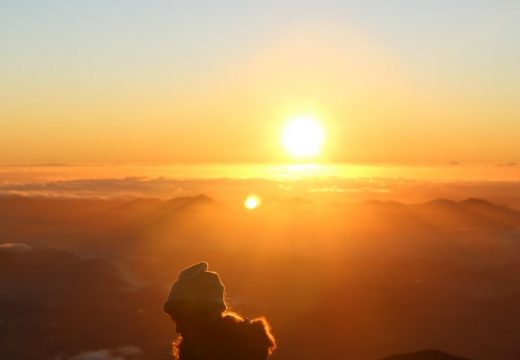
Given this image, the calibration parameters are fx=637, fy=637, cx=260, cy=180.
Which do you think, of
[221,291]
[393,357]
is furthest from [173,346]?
[393,357]

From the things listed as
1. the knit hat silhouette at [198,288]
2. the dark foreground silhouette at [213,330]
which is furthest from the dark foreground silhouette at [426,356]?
the knit hat silhouette at [198,288]

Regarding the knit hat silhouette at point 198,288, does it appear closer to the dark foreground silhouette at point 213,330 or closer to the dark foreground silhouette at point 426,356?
the dark foreground silhouette at point 213,330

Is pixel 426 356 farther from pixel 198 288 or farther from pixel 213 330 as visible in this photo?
pixel 198 288

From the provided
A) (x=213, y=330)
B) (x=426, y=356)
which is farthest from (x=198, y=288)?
(x=426, y=356)

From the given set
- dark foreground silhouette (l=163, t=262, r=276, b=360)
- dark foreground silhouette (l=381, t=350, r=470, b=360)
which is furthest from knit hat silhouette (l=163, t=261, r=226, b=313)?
dark foreground silhouette (l=381, t=350, r=470, b=360)

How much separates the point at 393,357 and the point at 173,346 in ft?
23.6

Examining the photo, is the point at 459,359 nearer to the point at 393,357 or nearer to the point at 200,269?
the point at 393,357

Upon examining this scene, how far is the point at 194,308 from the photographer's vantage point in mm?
10266

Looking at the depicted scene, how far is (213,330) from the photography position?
10484 mm

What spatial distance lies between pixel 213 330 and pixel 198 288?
0.82 meters

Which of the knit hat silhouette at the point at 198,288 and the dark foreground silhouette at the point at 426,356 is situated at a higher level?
the knit hat silhouette at the point at 198,288

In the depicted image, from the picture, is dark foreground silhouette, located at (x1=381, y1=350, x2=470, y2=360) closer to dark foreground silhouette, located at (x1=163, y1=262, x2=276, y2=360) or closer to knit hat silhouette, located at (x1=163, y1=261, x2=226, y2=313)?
dark foreground silhouette, located at (x1=163, y1=262, x2=276, y2=360)

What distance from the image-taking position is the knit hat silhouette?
1012 cm

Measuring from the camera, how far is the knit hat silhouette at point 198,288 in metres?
10.1
